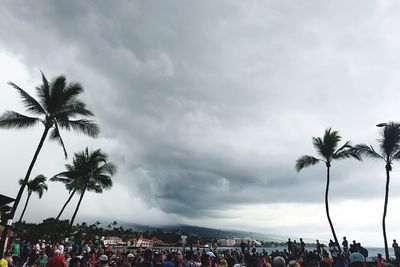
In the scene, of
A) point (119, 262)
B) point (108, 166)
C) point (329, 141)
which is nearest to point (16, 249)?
point (119, 262)

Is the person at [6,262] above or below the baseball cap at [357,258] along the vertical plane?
below

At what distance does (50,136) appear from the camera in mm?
22281

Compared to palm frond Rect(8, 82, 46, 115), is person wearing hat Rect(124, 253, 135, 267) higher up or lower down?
lower down

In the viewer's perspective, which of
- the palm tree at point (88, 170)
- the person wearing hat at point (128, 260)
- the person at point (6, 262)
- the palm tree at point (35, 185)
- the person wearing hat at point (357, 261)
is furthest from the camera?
the palm tree at point (35, 185)

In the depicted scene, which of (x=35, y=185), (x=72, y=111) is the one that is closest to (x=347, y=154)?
(x=72, y=111)

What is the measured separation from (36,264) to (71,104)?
37.1ft

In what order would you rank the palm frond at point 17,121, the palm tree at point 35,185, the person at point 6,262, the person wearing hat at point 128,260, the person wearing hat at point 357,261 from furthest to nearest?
the palm tree at point 35,185 → the palm frond at point 17,121 → the person at point 6,262 → the person wearing hat at point 128,260 → the person wearing hat at point 357,261

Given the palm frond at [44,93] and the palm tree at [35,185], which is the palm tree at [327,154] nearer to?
the palm frond at [44,93]

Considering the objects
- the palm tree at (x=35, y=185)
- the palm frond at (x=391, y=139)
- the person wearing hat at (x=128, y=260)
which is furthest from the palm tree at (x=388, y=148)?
the palm tree at (x=35, y=185)

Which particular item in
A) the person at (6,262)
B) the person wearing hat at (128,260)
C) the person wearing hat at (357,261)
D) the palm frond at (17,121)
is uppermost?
the palm frond at (17,121)

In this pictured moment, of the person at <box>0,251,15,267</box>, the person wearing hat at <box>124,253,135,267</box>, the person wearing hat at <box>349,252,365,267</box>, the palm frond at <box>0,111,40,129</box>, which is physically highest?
the palm frond at <box>0,111,40,129</box>

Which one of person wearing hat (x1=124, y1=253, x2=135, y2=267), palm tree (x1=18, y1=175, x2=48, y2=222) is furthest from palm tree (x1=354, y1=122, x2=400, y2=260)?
palm tree (x1=18, y1=175, x2=48, y2=222)

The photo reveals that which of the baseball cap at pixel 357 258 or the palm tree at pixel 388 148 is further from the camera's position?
the palm tree at pixel 388 148

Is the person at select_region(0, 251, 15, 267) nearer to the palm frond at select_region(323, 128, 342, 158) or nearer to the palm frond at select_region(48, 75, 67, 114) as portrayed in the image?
the palm frond at select_region(48, 75, 67, 114)
